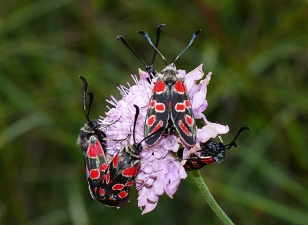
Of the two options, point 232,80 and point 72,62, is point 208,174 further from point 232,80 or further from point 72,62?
point 72,62

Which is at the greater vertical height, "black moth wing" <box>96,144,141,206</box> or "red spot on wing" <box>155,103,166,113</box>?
"red spot on wing" <box>155,103,166,113</box>

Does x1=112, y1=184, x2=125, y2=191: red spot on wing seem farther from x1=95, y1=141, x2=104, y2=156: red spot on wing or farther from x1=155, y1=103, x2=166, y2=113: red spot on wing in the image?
x1=155, y1=103, x2=166, y2=113: red spot on wing

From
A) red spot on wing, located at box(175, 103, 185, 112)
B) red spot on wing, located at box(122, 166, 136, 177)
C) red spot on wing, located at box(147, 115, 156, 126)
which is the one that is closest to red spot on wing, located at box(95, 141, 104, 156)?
red spot on wing, located at box(122, 166, 136, 177)

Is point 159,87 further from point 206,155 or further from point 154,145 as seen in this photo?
point 206,155

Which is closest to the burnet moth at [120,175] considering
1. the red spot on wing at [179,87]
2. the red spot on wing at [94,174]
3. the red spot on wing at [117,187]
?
the red spot on wing at [117,187]

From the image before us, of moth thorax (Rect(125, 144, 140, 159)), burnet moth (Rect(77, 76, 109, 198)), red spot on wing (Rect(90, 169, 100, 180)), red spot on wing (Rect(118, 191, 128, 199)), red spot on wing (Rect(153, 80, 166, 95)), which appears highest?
red spot on wing (Rect(153, 80, 166, 95))

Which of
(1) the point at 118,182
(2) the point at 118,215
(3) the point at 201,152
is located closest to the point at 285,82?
(2) the point at 118,215

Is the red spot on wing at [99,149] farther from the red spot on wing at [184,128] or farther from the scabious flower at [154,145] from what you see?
the red spot on wing at [184,128]
